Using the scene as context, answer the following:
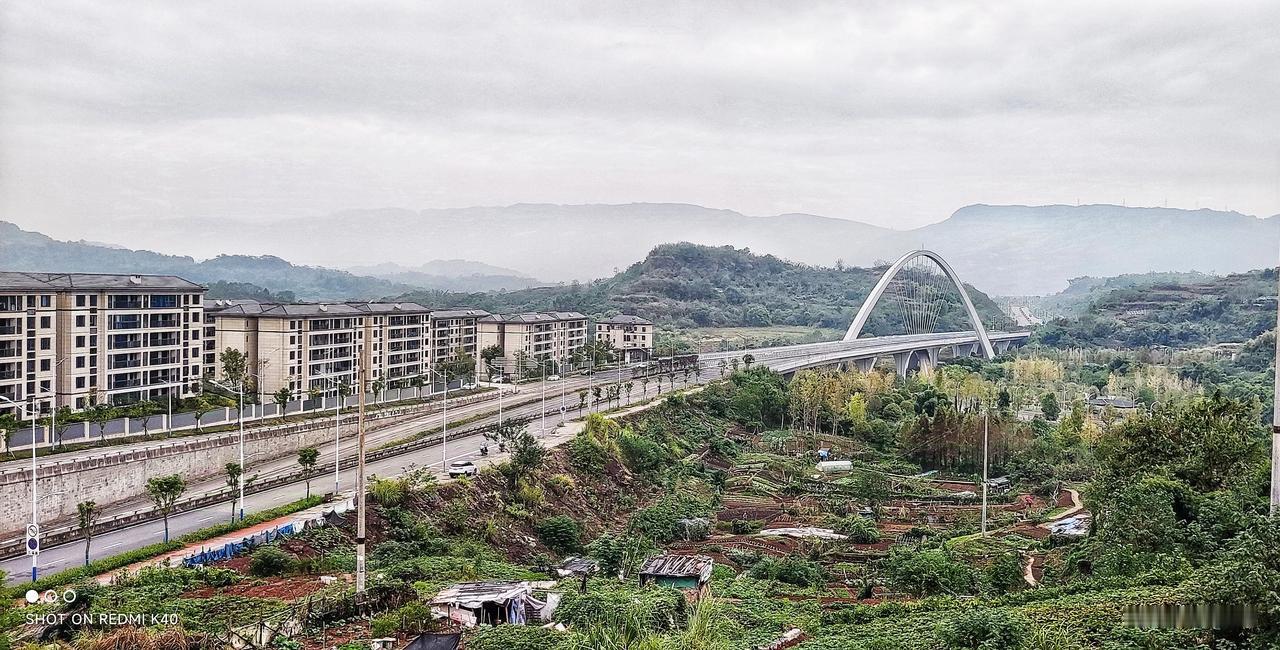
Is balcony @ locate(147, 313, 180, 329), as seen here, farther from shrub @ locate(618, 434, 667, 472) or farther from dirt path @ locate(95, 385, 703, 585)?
shrub @ locate(618, 434, 667, 472)

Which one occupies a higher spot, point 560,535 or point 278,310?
point 278,310

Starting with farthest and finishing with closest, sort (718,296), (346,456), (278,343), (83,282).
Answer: (718,296) → (278,343) → (83,282) → (346,456)

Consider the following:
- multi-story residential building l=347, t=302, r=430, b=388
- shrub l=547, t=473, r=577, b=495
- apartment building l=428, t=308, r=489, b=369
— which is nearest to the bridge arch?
apartment building l=428, t=308, r=489, b=369

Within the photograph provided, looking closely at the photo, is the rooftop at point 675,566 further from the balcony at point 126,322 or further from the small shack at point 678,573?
the balcony at point 126,322

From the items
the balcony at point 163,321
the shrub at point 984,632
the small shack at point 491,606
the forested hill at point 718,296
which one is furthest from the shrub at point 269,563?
the forested hill at point 718,296

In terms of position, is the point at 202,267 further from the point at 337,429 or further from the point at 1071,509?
the point at 1071,509

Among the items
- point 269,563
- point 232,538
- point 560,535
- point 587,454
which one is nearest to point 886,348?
point 587,454

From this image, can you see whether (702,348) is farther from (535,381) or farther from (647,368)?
(535,381)
